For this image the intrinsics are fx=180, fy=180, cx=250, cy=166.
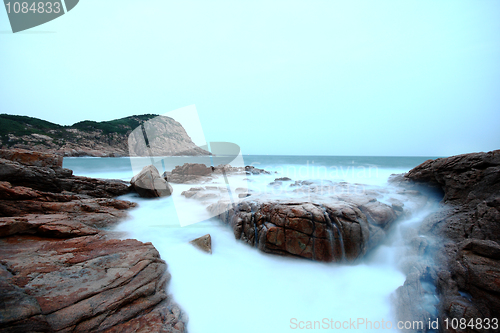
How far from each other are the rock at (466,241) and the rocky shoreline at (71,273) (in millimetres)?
4235

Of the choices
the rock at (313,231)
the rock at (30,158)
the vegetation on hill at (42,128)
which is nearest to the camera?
the rock at (313,231)

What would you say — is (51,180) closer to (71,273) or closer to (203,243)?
(71,273)

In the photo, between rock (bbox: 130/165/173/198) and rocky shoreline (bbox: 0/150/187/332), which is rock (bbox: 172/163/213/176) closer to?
rock (bbox: 130/165/173/198)

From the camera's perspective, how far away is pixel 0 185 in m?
4.91

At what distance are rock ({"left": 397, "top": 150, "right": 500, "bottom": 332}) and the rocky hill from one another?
159ft

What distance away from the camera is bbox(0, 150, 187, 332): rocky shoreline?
2293 millimetres

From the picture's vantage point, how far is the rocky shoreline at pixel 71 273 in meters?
2.29

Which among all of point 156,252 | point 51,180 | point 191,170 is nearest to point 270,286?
point 156,252

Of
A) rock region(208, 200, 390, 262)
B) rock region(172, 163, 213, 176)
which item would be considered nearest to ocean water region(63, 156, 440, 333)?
rock region(208, 200, 390, 262)

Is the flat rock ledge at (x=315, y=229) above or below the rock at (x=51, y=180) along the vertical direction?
below

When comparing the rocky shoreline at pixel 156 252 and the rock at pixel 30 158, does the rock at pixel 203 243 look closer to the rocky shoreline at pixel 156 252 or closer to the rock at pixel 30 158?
the rocky shoreline at pixel 156 252

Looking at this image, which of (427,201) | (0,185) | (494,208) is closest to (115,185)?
(0,185)

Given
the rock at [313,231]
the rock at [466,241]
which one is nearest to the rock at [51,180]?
the rock at [313,231]

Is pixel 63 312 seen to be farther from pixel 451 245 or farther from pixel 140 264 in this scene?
pixel 451 245
